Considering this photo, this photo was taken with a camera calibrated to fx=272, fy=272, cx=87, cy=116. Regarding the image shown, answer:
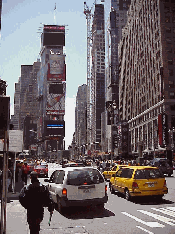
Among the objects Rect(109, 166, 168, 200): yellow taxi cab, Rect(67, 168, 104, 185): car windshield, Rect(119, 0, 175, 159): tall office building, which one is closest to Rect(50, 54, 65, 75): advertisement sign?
Rect(119, 0, 175, 159): tall office building

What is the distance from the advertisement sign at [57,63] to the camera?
559 ft

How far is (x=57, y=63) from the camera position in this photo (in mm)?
170875

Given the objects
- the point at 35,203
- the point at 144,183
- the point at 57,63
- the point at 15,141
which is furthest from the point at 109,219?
the point at 57,63

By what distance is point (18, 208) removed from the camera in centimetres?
1179

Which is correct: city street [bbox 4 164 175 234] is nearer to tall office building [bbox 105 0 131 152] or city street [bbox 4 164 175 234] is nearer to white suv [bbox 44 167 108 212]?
white suv [bbox 44 167 108 212]

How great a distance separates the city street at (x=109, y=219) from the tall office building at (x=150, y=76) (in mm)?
47035

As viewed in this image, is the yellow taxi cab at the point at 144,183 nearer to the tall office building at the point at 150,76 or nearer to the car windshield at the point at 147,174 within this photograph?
the car windshield at the point at 147,174

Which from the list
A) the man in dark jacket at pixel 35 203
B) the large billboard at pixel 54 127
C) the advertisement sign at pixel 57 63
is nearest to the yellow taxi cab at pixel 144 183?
the man in dark jacket at pixel 35 203

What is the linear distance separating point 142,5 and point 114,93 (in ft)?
170

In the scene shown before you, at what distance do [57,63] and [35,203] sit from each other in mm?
169948

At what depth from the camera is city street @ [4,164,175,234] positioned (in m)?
7.77

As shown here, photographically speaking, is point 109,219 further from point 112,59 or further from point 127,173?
point 112,59

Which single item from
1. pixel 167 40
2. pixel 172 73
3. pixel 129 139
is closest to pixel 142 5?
pixel 167 40

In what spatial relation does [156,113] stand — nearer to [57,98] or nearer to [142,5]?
[142,5]
